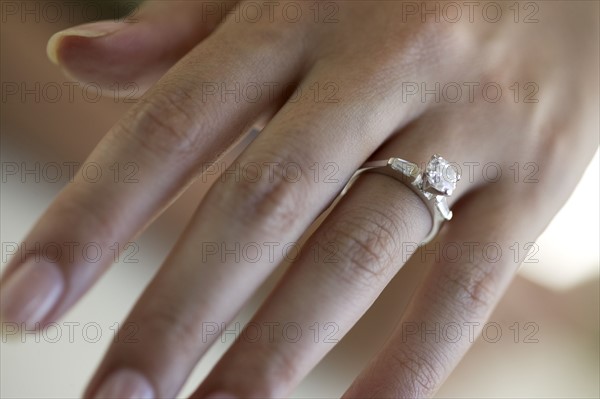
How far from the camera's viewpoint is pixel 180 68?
61 cm

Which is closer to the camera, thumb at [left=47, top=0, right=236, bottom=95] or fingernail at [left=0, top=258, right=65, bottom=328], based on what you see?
A: fingernail at [left=0, top=258, right=65, bottom=328]

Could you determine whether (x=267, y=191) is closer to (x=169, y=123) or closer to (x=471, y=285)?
(x=169, y=123)

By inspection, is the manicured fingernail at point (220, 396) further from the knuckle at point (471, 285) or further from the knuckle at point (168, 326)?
the knuckle at point (471, 285)

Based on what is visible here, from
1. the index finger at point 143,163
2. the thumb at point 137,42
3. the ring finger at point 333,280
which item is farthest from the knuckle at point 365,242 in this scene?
the thumb at point 137,42

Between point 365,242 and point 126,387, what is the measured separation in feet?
0.80

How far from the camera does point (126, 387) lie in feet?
1.54

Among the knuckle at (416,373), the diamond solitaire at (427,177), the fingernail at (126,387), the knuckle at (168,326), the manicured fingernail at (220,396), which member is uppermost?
the diamond solitaire at (427,177)

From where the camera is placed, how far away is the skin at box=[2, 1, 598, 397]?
512mm

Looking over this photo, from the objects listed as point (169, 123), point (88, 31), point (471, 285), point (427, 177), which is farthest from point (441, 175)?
point (88, 31)

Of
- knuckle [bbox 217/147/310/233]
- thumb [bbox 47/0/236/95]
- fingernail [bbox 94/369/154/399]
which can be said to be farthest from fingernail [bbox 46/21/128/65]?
fingernail [bbox 94/369/154/399]

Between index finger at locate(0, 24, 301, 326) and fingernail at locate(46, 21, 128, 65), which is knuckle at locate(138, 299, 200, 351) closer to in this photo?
index finger at locate(0, 24, 301, 326)

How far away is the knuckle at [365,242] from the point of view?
58 cm

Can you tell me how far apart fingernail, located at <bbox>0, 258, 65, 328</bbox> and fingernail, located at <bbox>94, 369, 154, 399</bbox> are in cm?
7

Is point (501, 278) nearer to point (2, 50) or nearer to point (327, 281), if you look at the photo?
point (327, 281)
